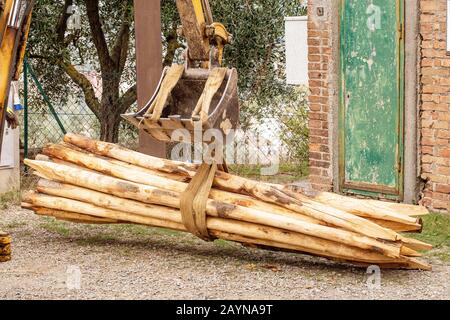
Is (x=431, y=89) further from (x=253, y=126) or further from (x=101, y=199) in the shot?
(x=253, y=126)

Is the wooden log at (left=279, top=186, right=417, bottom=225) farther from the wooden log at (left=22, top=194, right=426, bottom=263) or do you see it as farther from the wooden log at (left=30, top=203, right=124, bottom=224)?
the wooden log at (left=30, top=203, right=124, bottom=224)

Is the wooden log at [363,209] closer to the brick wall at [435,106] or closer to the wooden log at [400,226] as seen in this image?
the wooden log at [400,226]

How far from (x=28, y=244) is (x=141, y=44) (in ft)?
9.05

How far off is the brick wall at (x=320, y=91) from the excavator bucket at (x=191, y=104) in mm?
3337

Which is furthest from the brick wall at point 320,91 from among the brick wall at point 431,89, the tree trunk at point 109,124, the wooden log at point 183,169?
the tree trunk at point 109,124

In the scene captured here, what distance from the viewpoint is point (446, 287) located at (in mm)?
8320

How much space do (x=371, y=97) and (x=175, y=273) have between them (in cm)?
353

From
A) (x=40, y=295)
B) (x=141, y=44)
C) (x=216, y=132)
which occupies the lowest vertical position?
(x=40, y=295)

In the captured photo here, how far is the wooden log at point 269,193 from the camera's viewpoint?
8305 millimetres

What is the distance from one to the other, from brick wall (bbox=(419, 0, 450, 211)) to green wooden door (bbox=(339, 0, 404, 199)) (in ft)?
0.87

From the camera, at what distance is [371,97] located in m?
11.6

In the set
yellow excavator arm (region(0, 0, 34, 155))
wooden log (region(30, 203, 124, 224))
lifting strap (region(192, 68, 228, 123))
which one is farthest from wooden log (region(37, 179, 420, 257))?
lifting strap (region(192, 68, 228, 123))
